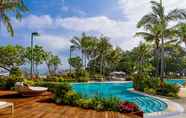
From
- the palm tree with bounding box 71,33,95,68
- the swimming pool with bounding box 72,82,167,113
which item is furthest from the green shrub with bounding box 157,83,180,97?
the palm tree with bounding box 71,33,95,68

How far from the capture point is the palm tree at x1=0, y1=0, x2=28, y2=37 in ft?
52.4

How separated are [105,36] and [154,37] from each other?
73.6ft

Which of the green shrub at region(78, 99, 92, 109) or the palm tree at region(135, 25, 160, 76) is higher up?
the palm tree at region(135, 25, 160, 76)

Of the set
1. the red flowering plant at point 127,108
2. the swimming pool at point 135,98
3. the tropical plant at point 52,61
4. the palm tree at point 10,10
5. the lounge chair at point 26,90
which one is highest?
the palm tree at point 10,10

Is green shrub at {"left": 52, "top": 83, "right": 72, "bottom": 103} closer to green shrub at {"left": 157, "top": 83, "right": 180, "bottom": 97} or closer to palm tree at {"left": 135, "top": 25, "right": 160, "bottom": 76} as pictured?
green shrub at {"left": 157, "top": 83, "right": 180, "bottom": 97}

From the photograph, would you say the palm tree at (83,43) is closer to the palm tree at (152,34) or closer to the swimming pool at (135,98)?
the palm tree at (152,34)

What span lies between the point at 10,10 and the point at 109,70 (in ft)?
125

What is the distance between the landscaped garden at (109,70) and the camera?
444 inches

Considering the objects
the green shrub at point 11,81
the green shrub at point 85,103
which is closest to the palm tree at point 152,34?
the green shrub at point 11,81

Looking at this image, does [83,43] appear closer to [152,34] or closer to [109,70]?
[109,70]

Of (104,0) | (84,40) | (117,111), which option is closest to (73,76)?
(84,40)

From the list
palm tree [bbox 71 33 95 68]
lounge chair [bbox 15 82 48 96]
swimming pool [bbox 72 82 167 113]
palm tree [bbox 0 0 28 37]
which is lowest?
swimming pool [bbox 72 82 167 113]

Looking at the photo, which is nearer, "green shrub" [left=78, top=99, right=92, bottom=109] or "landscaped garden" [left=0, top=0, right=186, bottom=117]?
"green shrub" [left=78, top=99, right=92, bottom=109]

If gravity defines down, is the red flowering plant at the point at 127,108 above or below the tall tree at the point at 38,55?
below
